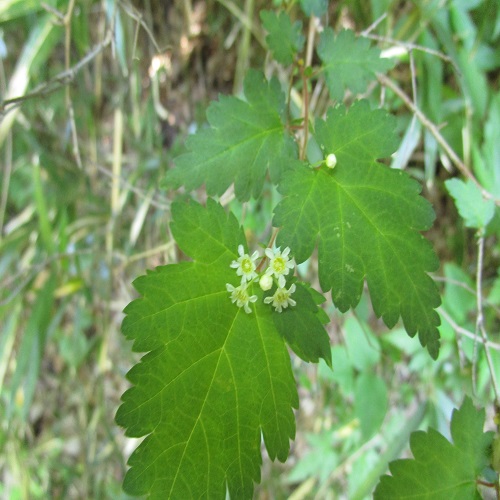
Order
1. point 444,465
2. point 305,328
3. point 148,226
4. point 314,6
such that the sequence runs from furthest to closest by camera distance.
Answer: point 148,226 → point 314,6 → point 444,465 → point 305,328

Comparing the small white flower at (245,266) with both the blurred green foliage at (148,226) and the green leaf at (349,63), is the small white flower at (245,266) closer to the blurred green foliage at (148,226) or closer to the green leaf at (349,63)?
the green leaf at (349,63)

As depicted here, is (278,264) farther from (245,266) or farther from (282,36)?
(282,36)

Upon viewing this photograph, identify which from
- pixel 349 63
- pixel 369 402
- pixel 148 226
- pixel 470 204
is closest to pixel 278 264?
pixel 349 63

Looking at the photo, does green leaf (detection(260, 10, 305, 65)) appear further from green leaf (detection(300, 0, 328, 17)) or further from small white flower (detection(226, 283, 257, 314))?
small white flower (detection(226, 283, 257, 314))

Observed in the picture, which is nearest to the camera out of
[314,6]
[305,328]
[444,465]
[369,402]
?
[305,328]

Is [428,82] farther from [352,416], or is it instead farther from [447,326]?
[352,416]

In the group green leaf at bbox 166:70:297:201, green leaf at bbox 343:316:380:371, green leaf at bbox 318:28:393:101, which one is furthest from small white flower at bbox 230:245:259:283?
green leaf at bbox 343:316:380:371
